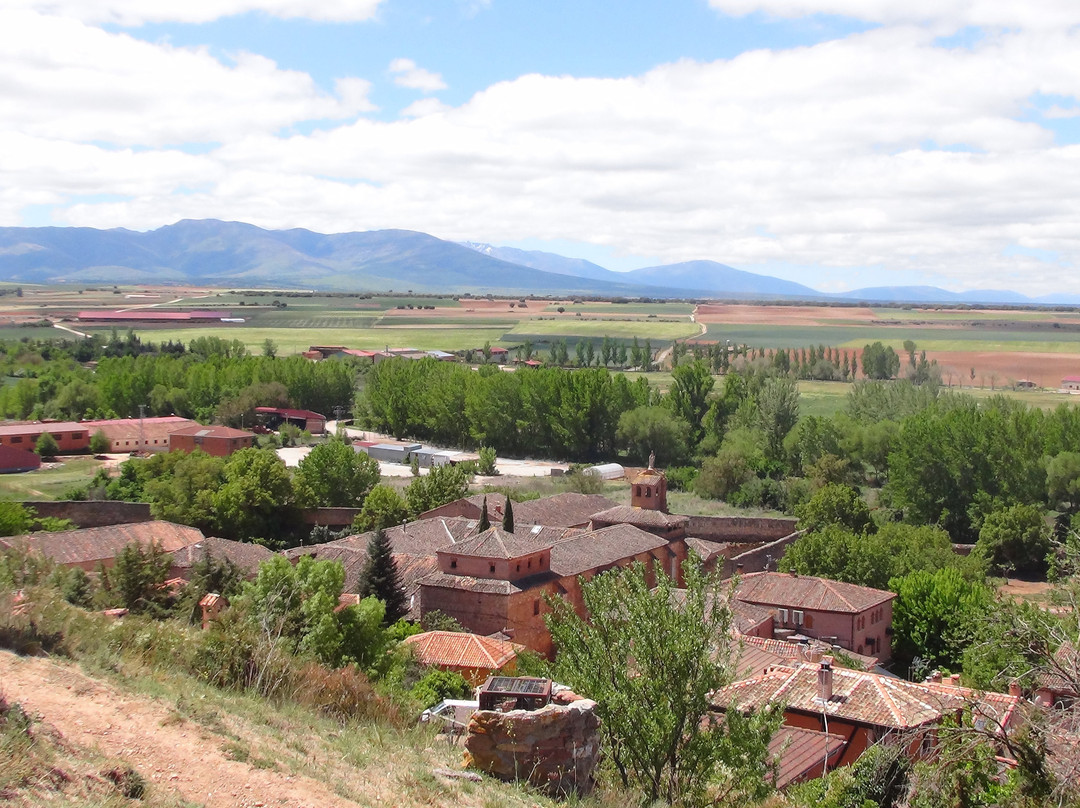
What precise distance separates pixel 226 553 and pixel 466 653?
10925 mm

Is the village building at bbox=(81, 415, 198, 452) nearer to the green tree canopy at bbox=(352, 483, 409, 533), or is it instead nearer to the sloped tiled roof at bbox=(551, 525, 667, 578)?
the green tree canopy at bbox=(352, 483, 409, 533)

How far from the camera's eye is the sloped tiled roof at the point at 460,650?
2300 cm

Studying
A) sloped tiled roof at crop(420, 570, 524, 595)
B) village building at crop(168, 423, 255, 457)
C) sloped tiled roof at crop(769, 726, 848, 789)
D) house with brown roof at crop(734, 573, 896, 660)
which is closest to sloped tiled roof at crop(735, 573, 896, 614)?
house with brown roof at crop(734, 573, 896, 660)

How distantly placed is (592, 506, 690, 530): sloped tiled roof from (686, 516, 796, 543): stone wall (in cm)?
520

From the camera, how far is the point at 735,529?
148 feet

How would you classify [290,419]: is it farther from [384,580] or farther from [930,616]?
[930,616]

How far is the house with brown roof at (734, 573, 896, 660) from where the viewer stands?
29094mm

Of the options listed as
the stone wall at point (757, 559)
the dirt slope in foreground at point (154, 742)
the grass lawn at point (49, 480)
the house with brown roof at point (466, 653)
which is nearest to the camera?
the dirt slope in foreground at point (154, 742)

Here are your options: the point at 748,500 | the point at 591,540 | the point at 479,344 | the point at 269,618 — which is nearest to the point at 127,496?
the point at 591,540

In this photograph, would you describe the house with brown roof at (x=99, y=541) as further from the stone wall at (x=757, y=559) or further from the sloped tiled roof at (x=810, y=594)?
the stone wall at (x=757, y=559)

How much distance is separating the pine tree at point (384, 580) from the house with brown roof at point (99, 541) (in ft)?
20.8

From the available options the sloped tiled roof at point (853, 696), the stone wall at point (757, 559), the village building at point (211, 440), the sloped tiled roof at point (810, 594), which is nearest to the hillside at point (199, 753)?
the sloped tiled roof at point (853, 696)

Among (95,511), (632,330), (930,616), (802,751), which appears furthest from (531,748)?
(632,330)

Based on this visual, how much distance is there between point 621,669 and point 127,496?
42.2 m
